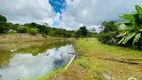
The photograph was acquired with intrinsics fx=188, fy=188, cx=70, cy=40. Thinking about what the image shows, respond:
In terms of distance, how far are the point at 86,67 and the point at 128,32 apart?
11.7 metres

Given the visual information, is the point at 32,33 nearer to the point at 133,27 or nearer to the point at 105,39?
the point at 105,39

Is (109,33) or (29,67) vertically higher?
(109,33)

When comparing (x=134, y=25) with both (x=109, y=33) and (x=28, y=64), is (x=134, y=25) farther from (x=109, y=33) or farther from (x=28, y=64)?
(x=28, y=64)

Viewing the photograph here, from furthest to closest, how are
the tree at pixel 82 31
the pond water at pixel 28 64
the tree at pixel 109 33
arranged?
the tree at pixel 82 31 → the tree at pixel 109 33 → the pond water at pixel 28 64

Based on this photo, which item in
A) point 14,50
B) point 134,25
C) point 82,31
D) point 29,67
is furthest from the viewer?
point 82,31

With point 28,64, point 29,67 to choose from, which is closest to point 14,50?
point 28,64

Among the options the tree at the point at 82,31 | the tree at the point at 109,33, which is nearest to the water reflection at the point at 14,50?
the tree at the point at 109,33

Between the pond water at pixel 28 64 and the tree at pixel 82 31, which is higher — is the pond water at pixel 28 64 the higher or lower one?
the lower one

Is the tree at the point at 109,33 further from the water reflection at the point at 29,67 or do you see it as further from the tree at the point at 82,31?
the tree at the point at 82,31

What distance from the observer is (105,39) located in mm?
30438

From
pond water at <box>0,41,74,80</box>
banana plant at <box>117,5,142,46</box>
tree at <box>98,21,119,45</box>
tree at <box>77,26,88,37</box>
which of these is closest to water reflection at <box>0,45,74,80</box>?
pond water at <box>0,41,74,80</box>

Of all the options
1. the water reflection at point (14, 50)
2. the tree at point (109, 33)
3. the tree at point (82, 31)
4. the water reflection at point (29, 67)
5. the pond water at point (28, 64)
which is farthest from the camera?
the tree at point (82, 31)

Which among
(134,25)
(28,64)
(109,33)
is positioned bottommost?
(28,64)

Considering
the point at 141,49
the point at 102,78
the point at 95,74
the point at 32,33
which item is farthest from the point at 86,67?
the point at 32,33
